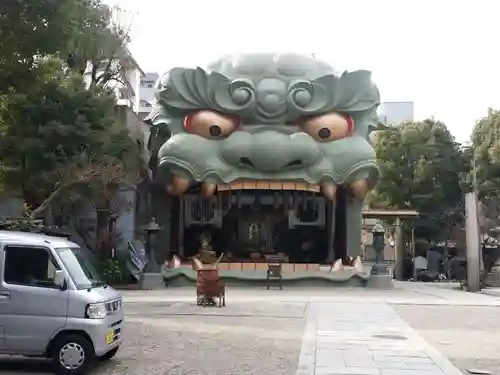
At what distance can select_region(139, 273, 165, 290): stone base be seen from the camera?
81.1 ft

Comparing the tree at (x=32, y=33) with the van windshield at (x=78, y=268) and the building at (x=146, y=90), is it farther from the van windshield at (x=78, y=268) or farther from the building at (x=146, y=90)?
the building at (x=146, y=90)

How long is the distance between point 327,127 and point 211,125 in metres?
4.47

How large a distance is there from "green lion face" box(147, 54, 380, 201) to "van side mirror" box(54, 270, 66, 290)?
18.2 metres

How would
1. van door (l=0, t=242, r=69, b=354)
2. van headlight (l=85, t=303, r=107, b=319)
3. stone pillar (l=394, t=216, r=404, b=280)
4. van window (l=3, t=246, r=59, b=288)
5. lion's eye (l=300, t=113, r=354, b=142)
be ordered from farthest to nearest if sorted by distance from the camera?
stone pillar (l=394, t=216, r=404, b=280) → lion's eye (l=300, t=113, r=354, b=142) → van window (l=3, t=246, r=59, b=288) → van headlight (l=85, t=303, r=107, b=319) → van door (l=0, t=242, r=69, b=354)

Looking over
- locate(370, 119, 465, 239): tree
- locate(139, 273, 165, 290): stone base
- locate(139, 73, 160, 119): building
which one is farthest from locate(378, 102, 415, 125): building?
locate(139, 273, 165, 290): stone base

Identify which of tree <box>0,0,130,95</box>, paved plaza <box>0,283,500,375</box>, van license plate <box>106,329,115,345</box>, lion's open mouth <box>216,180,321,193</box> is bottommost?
paved plaza <box>0,283,500,375</box>

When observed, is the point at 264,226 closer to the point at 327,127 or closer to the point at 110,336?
the point at 327,127

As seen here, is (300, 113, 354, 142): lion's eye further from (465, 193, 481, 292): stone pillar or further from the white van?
the white van

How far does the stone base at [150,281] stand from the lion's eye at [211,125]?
5722mm

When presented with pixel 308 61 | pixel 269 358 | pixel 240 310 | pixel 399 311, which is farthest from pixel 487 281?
pixel 269 358

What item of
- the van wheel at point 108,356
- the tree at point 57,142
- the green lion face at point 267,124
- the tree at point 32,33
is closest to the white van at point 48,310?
the van wheel at point 108,356

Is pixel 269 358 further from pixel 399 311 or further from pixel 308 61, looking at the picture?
pixel 308 61

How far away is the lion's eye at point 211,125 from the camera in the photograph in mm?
26828

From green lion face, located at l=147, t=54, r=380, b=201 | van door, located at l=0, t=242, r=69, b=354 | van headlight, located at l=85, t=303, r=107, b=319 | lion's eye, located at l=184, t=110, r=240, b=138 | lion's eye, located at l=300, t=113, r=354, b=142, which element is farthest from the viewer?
lion's eye, located at l=300, t=113, r=354, b=142
